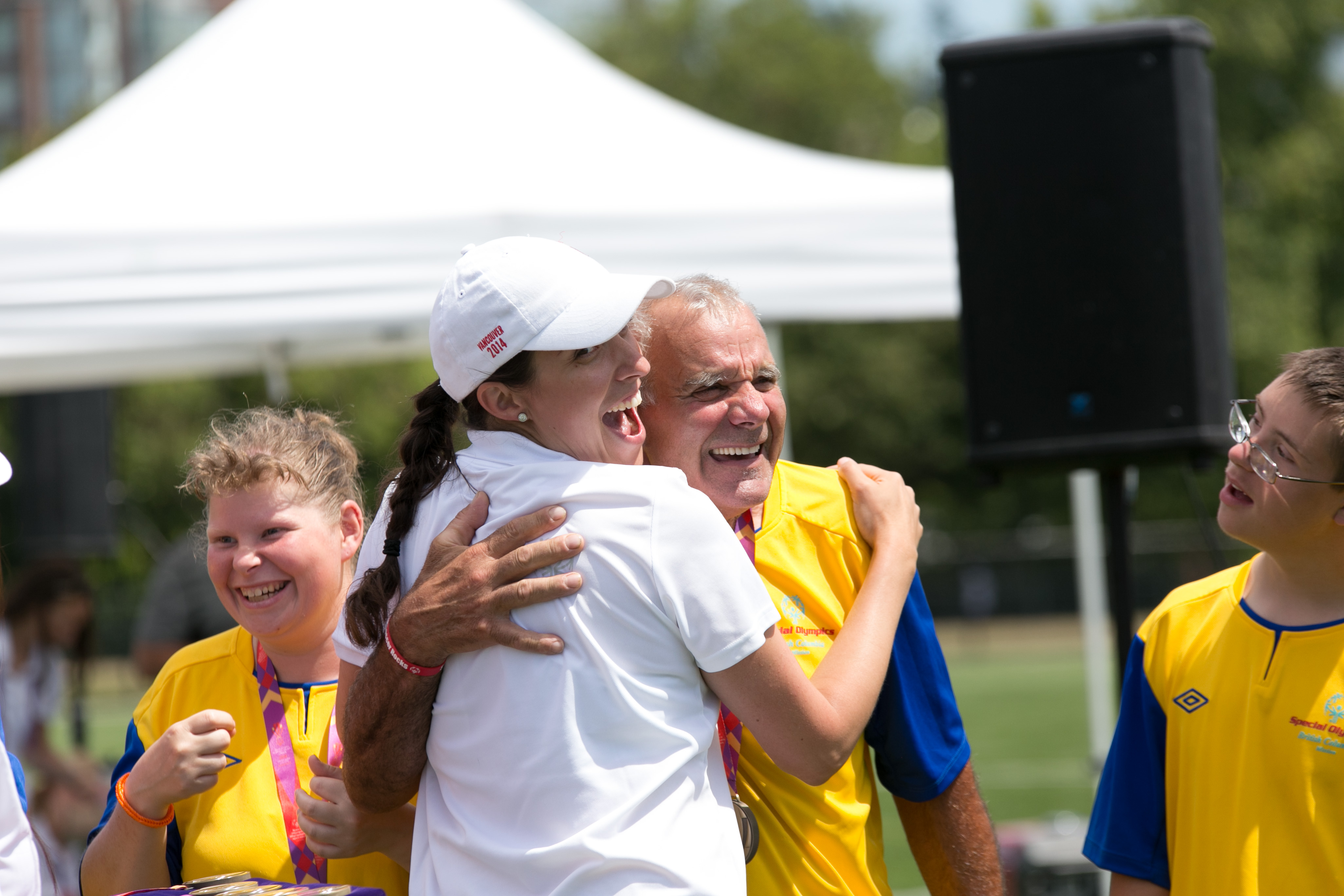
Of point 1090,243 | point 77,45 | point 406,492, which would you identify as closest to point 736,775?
point 406,492

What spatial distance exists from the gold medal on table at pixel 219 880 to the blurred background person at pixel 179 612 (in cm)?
396

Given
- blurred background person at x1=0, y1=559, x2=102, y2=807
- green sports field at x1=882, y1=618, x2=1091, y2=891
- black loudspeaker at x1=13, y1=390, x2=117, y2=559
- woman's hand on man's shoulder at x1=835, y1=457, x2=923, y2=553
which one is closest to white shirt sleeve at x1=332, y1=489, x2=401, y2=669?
woman's hand on man's shoulder at x1=835, y1=457, x2=923, y2=553

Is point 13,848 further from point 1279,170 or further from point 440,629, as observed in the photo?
point 1279,170

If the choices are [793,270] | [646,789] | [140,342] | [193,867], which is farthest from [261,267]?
[646,789]

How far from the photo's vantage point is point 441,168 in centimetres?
453

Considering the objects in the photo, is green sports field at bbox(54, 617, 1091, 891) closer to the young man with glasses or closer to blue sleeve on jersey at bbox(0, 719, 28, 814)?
the young man with glasses

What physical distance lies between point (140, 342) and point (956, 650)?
2403 cm

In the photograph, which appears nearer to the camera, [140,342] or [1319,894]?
[1319,894]

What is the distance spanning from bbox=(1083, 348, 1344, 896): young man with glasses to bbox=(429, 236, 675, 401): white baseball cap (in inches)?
46.1

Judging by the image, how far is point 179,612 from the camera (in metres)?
Answer: 5.96

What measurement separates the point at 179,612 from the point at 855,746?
15.2 feet

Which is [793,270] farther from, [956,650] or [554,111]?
[956,650]

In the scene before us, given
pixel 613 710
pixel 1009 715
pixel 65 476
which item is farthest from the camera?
pixel 1009 715

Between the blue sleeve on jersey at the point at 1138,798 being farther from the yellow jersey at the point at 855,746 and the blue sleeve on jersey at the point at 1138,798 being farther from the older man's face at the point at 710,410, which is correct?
the older man's face at the point at 710,410
